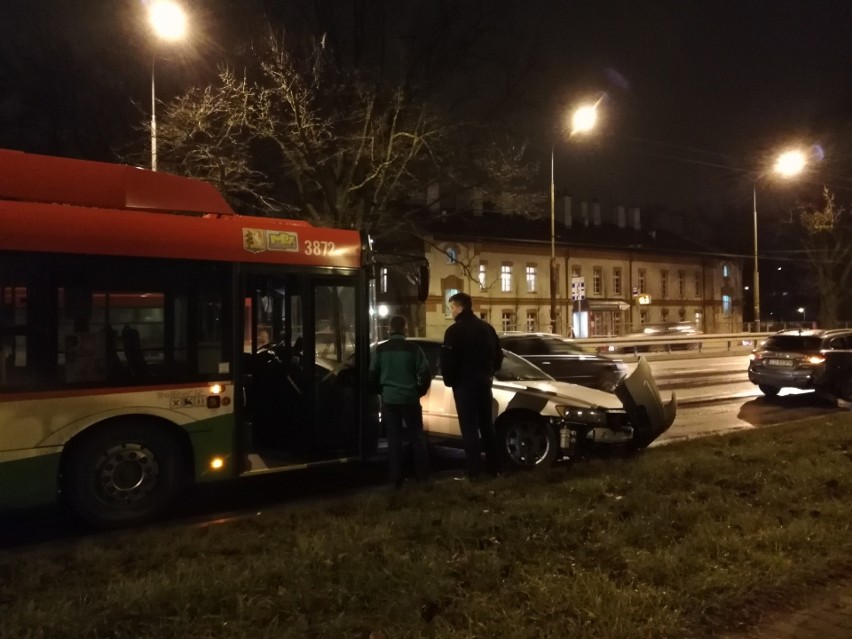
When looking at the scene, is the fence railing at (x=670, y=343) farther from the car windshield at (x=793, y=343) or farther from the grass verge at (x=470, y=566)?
the grass verge at (x=470, y=566)

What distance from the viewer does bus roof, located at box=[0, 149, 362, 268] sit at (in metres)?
6.25

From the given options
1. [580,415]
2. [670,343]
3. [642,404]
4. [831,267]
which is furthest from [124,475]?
[831,267]

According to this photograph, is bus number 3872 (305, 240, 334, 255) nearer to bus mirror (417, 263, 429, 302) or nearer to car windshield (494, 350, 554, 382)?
bus mirror (417, 263, 429, 302)

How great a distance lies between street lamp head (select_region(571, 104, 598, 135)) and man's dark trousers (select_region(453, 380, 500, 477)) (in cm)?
1774

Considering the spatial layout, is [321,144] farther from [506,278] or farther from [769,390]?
[506,278]

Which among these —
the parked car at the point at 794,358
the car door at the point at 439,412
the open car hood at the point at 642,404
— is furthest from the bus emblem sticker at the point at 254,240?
the parked car at the point at 794,358

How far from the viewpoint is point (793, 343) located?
1656 centimetres

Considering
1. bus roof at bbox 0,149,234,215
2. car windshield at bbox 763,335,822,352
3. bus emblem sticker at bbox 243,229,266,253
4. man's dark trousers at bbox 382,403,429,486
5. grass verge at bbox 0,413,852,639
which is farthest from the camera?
car windshield at bbox 763,335,822,352

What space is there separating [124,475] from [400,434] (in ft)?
8.45

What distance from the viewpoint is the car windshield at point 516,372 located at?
9.16 metres

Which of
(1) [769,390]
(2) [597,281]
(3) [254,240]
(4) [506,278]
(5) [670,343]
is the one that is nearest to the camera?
(3) [254,240]

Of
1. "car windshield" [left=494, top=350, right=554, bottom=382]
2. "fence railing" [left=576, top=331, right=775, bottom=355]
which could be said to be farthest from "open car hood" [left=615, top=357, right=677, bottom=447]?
"fence railing" [left=576, top=331, right=775, bottom=355]

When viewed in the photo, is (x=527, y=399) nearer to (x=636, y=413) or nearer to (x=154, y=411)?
(x=636, y=413)

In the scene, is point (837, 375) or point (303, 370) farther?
point (837, 375)
